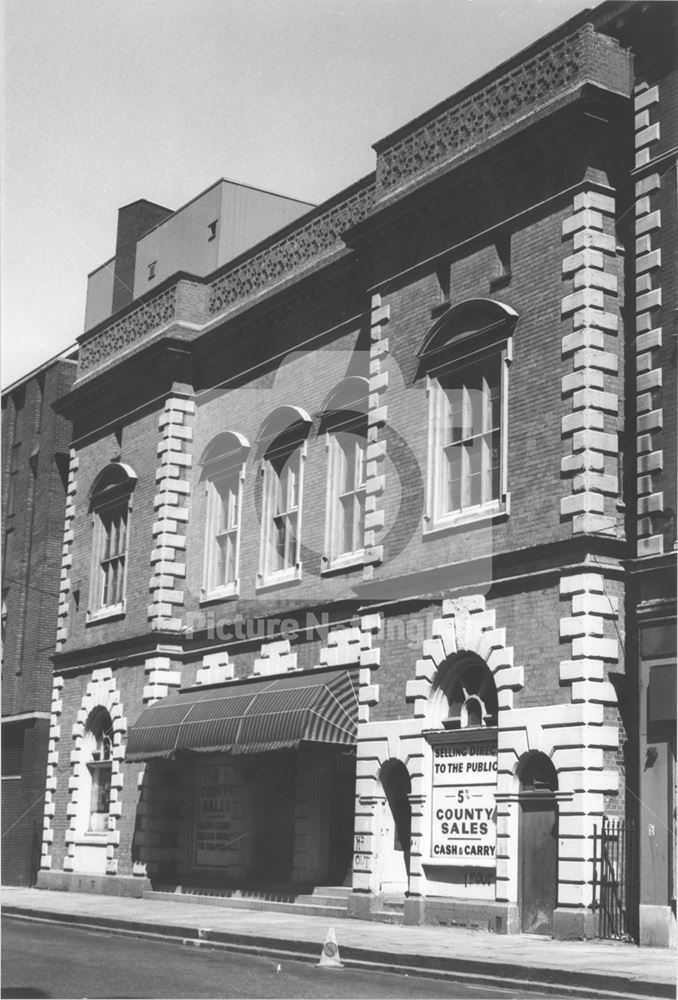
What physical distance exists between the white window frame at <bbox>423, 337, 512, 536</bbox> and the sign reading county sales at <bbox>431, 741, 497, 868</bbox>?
11.7ft

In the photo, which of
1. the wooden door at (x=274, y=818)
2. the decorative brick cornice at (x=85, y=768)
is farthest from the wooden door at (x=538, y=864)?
the decorative brick cornice at (x=85, y=768)

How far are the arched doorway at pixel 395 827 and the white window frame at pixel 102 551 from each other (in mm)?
11408

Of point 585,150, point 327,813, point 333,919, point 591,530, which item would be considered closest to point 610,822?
point 591,530

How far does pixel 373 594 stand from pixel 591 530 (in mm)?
5210

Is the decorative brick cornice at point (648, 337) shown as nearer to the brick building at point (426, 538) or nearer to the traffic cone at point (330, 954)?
the brick building at point (426, 538)

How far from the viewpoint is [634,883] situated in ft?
60.9

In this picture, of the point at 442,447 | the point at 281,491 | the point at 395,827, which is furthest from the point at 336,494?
the point at 395,827

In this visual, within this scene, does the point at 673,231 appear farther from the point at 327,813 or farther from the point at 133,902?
the point at 133,902

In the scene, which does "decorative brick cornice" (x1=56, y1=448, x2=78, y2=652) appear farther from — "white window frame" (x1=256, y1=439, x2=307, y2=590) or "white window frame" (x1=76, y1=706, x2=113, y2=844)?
"white window frame" (x1=256, y1=439, x2=307, y2=590)

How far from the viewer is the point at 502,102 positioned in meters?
22.4

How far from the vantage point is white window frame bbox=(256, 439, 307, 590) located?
2727 centimetres

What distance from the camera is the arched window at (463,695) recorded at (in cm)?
2130

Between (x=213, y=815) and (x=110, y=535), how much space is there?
833cm

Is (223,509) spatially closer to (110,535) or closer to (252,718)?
(110,535)
